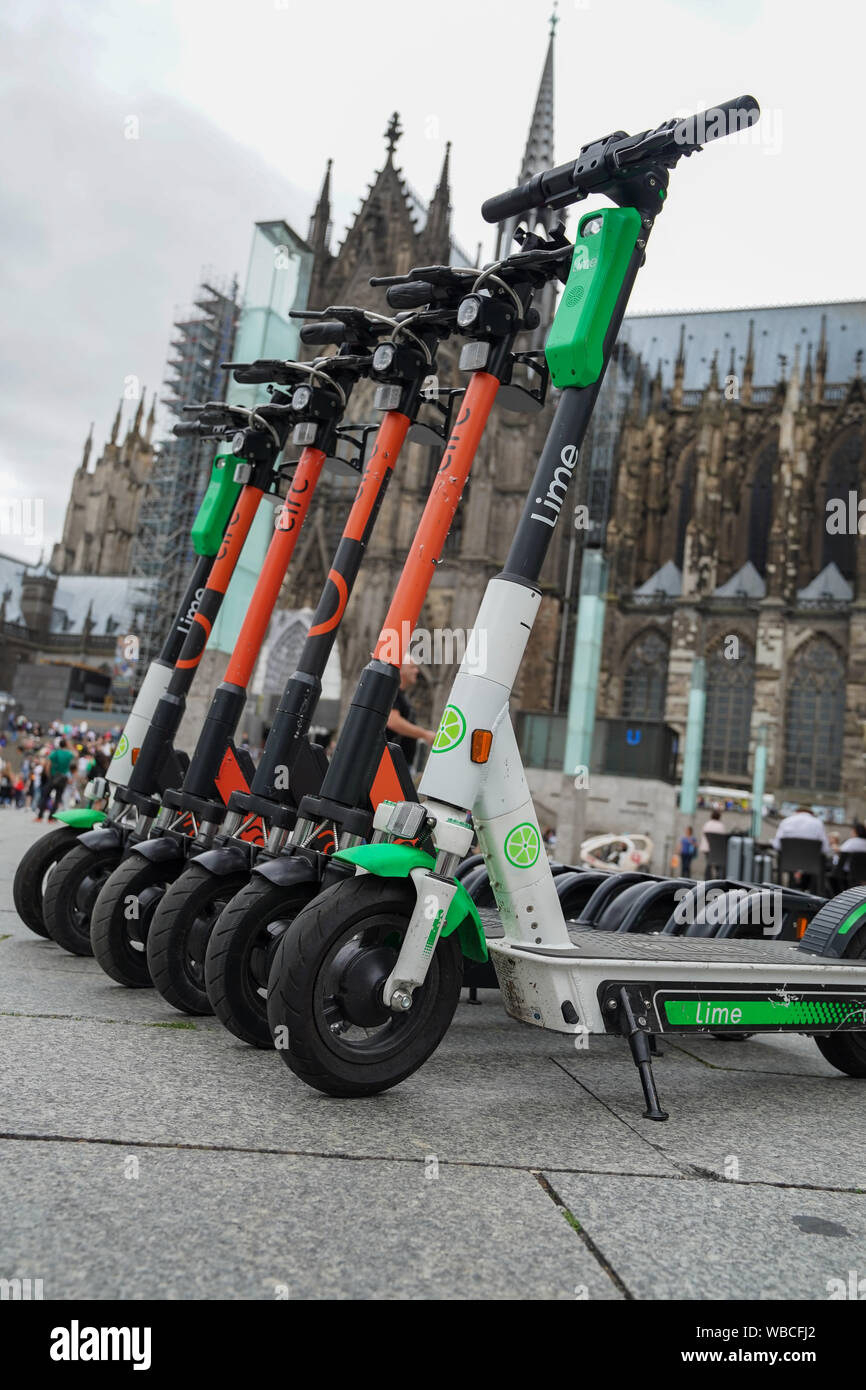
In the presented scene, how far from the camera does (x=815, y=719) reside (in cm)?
3862

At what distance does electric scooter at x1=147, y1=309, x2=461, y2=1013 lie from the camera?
4059mm

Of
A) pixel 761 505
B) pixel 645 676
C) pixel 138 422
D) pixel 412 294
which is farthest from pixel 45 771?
pixel 138 422

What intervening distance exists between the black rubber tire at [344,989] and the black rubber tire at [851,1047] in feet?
6.11

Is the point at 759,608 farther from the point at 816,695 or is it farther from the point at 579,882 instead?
the point at 579,882

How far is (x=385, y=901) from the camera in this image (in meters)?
3.04

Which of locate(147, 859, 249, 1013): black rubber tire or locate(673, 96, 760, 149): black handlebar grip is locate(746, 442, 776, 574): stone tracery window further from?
locate(147, 859, 249, 1013): black rubber tire

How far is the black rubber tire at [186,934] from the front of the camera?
4.00 metres

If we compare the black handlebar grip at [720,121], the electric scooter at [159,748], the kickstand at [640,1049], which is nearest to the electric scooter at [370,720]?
the black handlebar grip at [720,121]

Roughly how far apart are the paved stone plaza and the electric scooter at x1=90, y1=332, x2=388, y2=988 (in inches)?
24.5

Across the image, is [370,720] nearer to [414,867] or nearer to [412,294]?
[414,867]

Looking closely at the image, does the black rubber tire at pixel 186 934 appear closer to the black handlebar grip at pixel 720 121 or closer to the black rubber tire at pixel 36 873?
the black rubber tire at pixel 36 873

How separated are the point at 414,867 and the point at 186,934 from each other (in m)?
1.38
